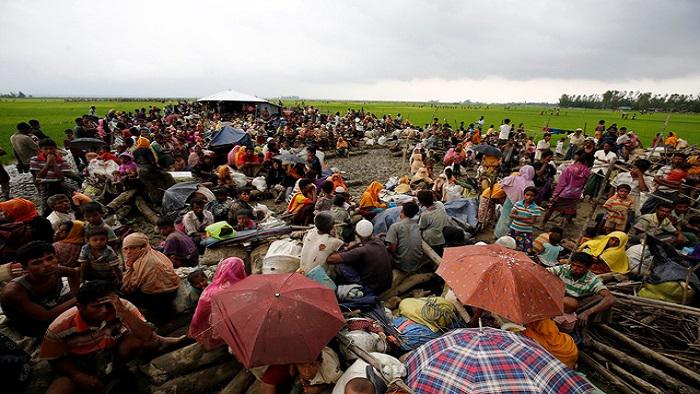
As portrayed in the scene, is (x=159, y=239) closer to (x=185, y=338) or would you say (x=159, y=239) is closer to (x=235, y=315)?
(x=185, y=338)

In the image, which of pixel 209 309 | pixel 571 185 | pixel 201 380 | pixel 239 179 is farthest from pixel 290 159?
pixel 571 185

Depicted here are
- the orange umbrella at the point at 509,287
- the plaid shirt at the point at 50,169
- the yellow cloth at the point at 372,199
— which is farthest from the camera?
the yellow cloth at the point at 372,199

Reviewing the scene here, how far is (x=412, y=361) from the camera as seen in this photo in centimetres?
288

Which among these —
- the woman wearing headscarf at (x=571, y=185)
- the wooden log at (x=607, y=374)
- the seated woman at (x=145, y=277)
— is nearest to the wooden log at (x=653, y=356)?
the wooden log at (x=607, y=374)

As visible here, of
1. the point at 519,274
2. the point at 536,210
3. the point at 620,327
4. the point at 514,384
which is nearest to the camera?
the point at 514,384

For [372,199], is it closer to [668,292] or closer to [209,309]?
[209,309]

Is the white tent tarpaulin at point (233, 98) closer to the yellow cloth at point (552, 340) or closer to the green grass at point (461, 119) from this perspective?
the green grass at point (461, 119)

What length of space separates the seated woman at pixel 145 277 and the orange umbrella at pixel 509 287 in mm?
3616

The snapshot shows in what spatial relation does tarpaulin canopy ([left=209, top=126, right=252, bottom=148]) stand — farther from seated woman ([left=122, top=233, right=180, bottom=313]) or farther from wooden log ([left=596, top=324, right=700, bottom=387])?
wooden log ([left=596, top=324, right=700, bottom=387])

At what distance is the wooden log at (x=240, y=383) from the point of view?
334cm

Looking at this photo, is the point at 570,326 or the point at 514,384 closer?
the point at 514,384

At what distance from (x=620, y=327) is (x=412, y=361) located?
3.62 meters

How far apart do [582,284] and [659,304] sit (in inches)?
53.0

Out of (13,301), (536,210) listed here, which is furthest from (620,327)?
(13,301)
